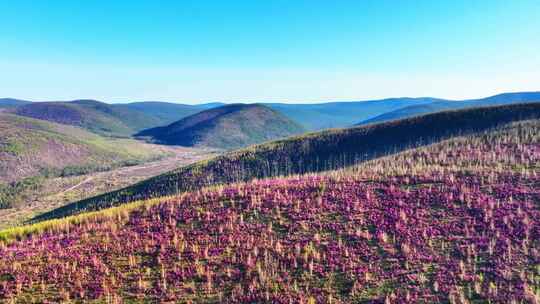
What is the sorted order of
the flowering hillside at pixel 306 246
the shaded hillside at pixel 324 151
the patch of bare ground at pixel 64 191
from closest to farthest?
the flowering hillside at pixel 306 246, the shaded hillside at pixel 324 151, the patch of bare ground at pixel 64 191

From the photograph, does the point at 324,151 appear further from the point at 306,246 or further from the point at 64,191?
the point at 64,191

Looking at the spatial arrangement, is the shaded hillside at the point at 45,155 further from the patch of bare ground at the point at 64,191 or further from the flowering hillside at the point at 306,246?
the flowering hillside at the point at 306,246

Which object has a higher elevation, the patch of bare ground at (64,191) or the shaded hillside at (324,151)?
the shaded hillside at (324,151)

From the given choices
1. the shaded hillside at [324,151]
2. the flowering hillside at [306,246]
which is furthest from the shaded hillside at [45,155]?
the flowering hillside at [306,246]

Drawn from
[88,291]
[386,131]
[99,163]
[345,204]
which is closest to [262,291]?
[88,291]

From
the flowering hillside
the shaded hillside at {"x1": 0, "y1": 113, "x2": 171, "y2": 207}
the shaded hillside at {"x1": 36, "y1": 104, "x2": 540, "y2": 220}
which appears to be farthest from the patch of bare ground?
the flowering hillside

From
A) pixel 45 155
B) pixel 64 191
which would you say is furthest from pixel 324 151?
pixel 45 155
